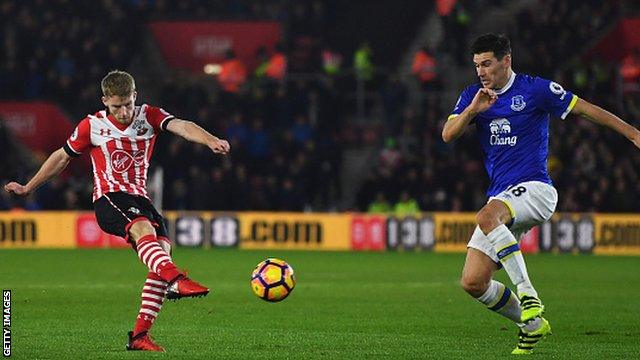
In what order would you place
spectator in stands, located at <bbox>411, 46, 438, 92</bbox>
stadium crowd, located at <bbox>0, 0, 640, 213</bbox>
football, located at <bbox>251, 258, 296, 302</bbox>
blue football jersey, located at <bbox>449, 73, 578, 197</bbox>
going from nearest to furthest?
blue football jersey, located at <bbox>449, 73, 578, 197</bbox>
football, located at <bbox>251, 258, 296, 302</bbox>
stadium crowd, located at <bbox>0, 0, 640, 213</bbox>
spectator in stands, located at <bbox>411, 46, 438, 92</bbox>

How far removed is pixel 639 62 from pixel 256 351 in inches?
737

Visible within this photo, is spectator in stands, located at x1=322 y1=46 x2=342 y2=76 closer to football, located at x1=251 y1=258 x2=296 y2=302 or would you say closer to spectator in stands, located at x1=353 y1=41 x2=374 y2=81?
spectator in stands, located at x1=353 y1=41 x2=374 y2=81

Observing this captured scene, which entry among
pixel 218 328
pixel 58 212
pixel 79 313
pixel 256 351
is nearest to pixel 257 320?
pixel 218 328

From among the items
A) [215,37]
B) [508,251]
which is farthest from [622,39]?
[508,251]

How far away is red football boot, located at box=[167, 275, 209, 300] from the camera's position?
27.8ft

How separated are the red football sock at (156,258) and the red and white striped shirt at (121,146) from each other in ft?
1.71

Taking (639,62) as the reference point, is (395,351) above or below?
below

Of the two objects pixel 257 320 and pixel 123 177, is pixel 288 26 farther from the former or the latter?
pixel 123 177

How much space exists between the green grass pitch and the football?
36 cm

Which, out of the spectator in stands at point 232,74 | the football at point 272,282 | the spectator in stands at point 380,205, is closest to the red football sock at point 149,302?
the football at point 272,282

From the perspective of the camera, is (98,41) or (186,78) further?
(186,78)

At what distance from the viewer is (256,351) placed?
365 inches

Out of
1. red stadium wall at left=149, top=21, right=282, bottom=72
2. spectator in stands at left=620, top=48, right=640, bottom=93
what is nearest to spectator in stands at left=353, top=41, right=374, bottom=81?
red stadium wall at left=149, top=21, right=282, bottom=72

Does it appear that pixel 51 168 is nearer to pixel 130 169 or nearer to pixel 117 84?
pixel 130 169
